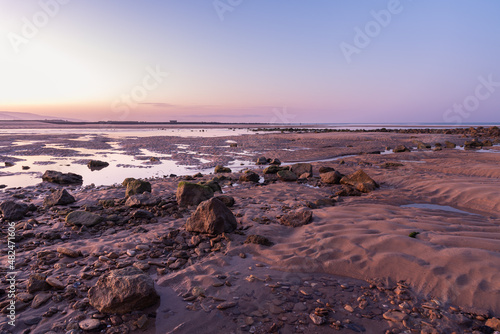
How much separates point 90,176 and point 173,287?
40.4 feet

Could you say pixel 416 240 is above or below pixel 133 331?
above

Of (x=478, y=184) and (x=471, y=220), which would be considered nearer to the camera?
(x=471, y=220)

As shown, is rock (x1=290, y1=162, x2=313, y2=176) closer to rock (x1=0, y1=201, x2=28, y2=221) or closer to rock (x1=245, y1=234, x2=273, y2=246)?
rock (x1=245, y1=234, x2=273, y2=246)

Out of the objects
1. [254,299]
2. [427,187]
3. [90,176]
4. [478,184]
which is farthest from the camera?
[90,176]

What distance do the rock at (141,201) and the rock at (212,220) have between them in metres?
2.48

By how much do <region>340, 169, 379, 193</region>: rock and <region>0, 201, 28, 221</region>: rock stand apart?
11.0 m

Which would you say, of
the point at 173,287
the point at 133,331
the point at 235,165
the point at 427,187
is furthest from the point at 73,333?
the point at 235,165

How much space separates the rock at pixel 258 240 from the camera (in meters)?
5.37

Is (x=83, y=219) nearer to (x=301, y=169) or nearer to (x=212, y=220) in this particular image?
(x=212, y=220)

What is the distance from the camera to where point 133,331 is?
3.12 metres

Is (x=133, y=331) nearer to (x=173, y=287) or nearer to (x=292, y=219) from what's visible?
(x=173, y=287)

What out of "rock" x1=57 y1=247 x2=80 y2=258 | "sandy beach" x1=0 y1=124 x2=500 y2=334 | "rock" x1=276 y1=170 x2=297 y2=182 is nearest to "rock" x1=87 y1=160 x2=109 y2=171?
"sandy beach" x1=0 y1=124 x2=500 y2=334

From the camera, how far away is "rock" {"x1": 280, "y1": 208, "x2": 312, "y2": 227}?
6281 mm

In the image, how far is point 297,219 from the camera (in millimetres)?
6375
